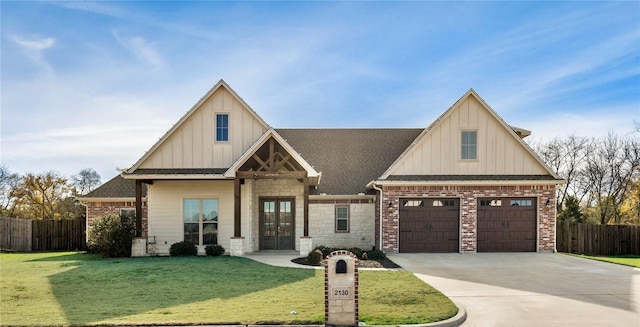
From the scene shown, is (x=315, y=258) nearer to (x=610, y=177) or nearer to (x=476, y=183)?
(x=476, y=183)

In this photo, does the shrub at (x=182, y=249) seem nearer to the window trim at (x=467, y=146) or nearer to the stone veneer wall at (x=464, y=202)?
the stone veneer wall at (x=464, y=202)

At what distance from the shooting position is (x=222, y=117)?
18969mm

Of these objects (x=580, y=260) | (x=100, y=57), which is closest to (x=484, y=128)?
(x=580, y=260)

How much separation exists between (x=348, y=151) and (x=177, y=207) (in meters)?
9.09

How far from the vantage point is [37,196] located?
4044cm

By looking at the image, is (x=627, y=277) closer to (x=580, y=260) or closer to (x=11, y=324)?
(x=580, y=260)

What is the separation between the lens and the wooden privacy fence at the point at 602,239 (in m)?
22.4

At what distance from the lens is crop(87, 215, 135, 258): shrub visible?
57.4 ft

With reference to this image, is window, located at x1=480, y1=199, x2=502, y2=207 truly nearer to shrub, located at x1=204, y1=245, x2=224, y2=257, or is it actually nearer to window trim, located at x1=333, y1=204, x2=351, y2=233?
window trim, located at x1=333, y1=204, x2=351, y2=233

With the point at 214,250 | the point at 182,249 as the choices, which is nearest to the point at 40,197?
the point at 182,249

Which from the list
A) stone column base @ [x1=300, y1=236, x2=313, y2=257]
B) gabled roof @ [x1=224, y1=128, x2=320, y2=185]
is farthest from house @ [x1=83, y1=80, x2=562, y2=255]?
stone column base @ [x1=300, y1=236, x2=313, y2=257]

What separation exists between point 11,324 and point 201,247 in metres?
11.5

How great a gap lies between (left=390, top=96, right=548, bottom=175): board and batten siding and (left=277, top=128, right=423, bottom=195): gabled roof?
3468 mm

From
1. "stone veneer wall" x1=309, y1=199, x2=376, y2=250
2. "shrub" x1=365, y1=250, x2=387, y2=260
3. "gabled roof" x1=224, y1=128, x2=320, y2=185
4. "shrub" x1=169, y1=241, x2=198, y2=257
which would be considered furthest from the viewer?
"stone veneer wall" x1=309, y1=199, x2=376, y2=250
